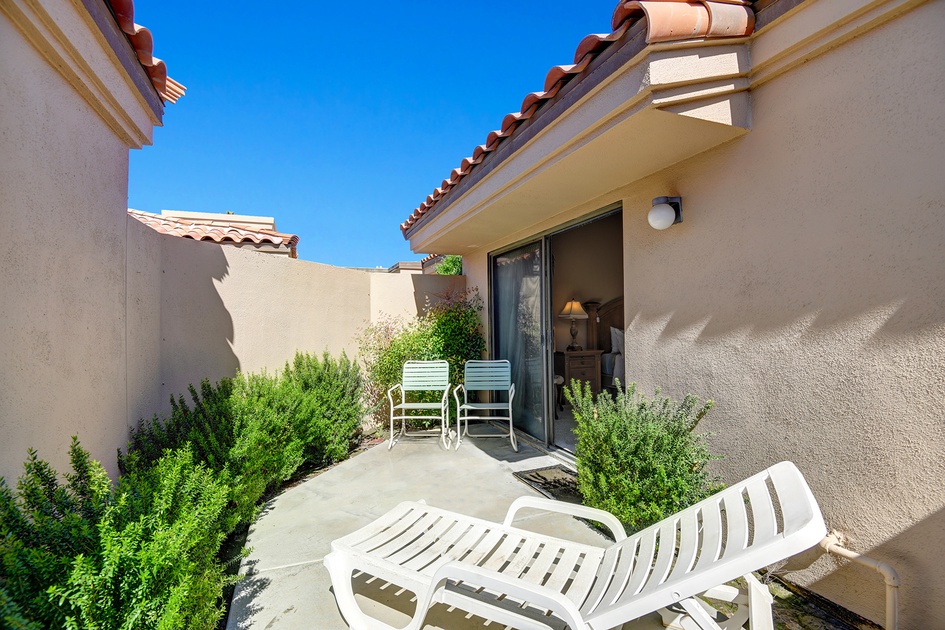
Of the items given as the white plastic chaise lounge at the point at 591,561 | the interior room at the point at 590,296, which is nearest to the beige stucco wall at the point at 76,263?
the white plastic chaise lounge at the point at 591,561

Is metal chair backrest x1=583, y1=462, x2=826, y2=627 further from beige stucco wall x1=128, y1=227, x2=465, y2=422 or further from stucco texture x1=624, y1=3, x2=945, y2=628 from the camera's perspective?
beige stucco wall x1=128, y1=227, x2=465, y2=422

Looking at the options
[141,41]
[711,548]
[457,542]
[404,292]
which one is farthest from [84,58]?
[404,292]

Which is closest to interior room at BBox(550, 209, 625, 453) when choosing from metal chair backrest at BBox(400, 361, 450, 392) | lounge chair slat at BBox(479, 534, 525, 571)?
metal chair backrest at BBox(400, 361, 450, 392)

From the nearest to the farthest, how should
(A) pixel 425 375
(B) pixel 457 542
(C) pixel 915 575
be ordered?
(C) pixel 915 575
(B) pixel 457 542
(A) pixel 425 375

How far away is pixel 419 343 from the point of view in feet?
22.7

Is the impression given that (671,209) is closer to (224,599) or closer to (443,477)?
(443,477)

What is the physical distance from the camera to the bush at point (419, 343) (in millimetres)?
6855

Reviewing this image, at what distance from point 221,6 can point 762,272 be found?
31.2 ft

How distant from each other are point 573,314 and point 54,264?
7051 mm

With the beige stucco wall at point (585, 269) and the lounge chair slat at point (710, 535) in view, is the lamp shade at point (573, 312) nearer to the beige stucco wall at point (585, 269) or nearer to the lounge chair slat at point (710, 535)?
the beige stucco wall at point (585, 269)

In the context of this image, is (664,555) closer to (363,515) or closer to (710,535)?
(710,535)

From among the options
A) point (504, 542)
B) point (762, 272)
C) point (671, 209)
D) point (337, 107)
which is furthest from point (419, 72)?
point (504, 542)

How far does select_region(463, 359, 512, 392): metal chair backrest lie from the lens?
6.36 metres

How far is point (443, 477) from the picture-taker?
15.0ft
